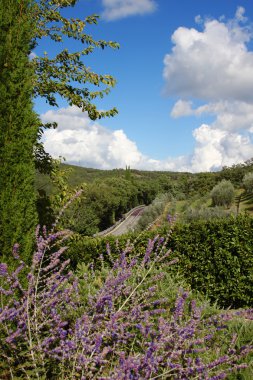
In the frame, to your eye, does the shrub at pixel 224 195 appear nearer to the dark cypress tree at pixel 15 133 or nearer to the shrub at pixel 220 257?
the shrub at pixel 220 257

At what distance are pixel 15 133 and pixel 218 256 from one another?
691 centimetres

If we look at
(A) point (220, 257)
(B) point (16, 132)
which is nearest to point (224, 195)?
(A) point (220, 257)

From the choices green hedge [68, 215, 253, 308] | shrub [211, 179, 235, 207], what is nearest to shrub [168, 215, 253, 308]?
green hedge [68, 215, 253, 308]

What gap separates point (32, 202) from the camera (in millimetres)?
5965

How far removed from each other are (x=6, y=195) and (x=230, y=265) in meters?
7.01

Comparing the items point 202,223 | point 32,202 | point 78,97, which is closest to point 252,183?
point 202,223

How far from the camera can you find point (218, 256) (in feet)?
33.5

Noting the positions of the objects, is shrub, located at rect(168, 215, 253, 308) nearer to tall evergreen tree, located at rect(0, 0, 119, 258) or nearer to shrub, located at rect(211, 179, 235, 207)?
tall evergreen tree, located at rect(0, 0, 119, 258)

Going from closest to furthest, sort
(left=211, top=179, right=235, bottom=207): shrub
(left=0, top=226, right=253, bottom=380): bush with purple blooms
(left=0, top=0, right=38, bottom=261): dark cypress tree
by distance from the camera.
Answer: (left=0, top=226, right=253, bottom=380): bush with purple blooms < (left=0, top=0, right=38, bottom=261): dark cypress tree < (left=211, top=179, right=235, bottom=207): shrub

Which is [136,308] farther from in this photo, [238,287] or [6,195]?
[238,287]

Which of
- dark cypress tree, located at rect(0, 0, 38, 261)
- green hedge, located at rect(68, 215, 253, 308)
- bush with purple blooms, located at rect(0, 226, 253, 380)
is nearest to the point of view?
bush with purple blooms, located at rect(0, 226, 253, 380)

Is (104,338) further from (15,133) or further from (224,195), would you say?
(224,195)

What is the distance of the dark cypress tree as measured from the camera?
18.4 ft

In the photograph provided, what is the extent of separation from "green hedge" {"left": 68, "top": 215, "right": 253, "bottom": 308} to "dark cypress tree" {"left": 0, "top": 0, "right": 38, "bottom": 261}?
158 inches
